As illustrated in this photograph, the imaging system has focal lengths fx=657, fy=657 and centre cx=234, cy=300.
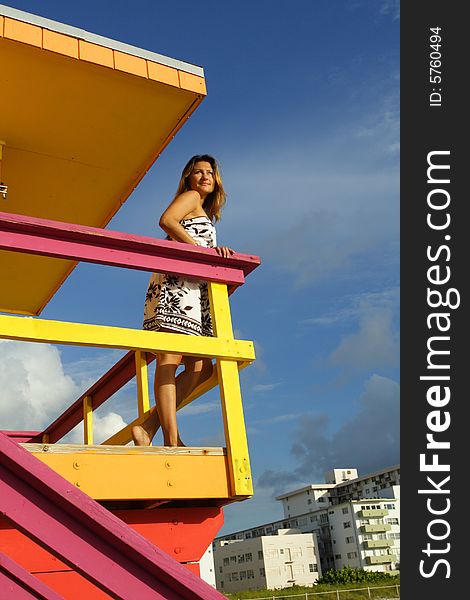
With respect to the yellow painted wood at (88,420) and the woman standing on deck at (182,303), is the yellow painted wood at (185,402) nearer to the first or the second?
the woman standing on deck at (182,303)

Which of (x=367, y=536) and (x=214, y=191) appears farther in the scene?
(x=367, y=536)

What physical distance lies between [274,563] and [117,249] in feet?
280

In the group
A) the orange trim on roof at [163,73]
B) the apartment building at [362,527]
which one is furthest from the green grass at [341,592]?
the orange trim on roof at [163,73]

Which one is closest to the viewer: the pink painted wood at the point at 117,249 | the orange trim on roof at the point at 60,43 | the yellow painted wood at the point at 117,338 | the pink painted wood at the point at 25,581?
the pink painted wood at the point at 25,581

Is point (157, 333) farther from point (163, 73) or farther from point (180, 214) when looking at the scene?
point (163, 73)

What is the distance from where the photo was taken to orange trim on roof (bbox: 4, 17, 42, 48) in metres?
3.89

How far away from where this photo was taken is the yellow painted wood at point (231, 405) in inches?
116

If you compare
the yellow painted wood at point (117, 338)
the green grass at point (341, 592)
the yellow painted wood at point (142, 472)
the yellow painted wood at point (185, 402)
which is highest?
the yellow painted wood at point (117, 338)

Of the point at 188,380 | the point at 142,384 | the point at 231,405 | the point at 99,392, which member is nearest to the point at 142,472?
the point at 231,405

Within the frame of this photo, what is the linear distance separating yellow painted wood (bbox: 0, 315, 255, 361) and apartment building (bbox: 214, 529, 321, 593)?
83.2 metres

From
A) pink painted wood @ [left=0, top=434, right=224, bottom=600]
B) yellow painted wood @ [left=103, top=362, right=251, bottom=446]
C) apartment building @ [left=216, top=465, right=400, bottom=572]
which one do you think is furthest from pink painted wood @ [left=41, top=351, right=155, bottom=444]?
apartment building @ [left=216, top=465, right=400, bottom=572]

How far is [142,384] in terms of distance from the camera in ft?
13.7

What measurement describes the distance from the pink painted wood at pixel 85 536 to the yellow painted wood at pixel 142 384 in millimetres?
2435

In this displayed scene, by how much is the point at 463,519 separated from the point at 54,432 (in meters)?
3.75
